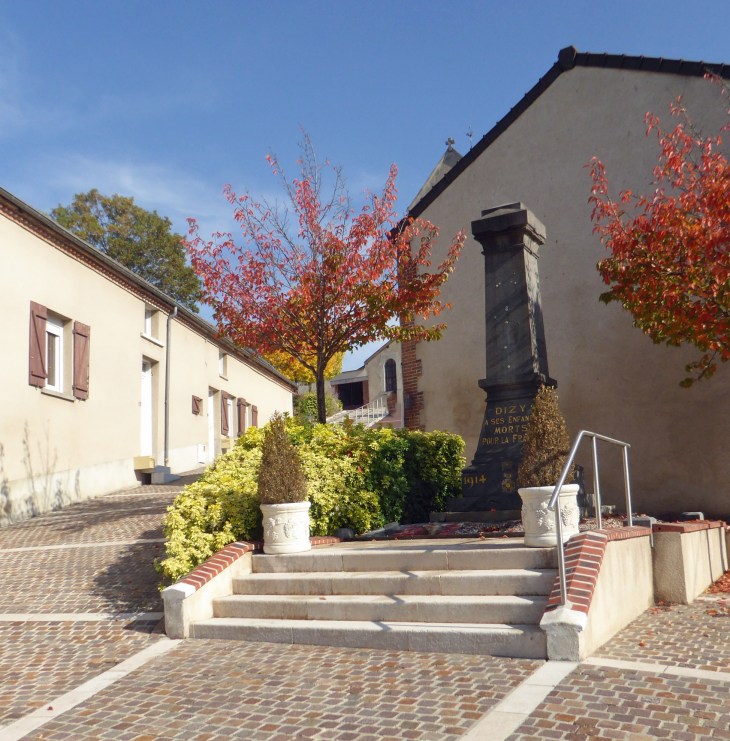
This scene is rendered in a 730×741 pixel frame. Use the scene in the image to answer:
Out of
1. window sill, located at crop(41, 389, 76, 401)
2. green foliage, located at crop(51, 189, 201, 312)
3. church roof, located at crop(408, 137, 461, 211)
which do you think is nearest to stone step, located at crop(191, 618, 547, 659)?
window sill, located at crop(41, 389, 76, 401)

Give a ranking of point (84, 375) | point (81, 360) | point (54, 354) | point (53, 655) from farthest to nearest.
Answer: point (84, 375), point (81, 360), point (54, 354), point (53, 655)

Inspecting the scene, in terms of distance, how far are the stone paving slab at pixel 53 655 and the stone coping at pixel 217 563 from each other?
1.75 feet

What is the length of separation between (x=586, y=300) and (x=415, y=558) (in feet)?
25.2

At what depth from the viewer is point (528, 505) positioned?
6020 mm

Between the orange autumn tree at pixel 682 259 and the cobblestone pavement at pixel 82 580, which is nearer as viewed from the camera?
the cobblestone pavement at pixel 82 580

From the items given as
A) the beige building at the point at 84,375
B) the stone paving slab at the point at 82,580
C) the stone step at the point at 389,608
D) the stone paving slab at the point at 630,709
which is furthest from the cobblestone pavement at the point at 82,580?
the stone paving slab at the point at 630,709

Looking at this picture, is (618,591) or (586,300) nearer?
(618,591)

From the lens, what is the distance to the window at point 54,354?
43.4 ft

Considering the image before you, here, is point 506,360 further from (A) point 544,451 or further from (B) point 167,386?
(B) point 167,386

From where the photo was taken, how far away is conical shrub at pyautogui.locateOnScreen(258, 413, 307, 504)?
677 cm

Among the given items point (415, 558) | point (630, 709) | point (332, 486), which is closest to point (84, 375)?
point (332, 486)

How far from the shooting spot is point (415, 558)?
6117mm

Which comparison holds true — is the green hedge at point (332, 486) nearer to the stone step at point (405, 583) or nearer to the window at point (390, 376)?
the stone step at point (405, 583)

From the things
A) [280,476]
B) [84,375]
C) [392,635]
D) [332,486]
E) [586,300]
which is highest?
[586,300]
